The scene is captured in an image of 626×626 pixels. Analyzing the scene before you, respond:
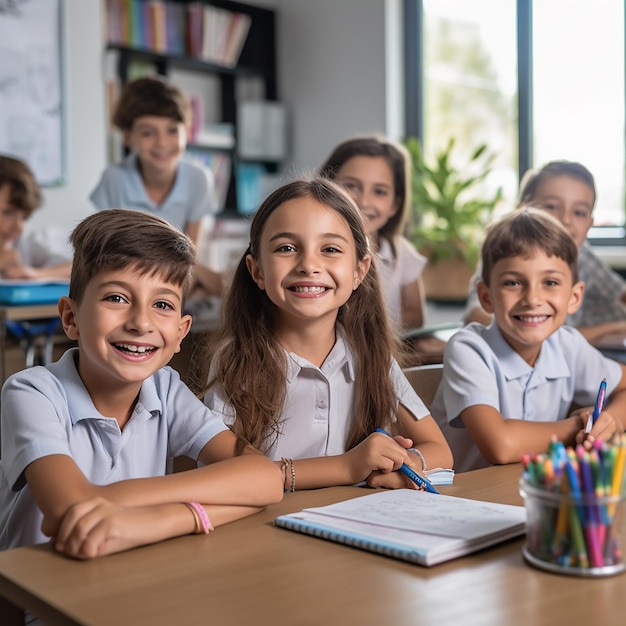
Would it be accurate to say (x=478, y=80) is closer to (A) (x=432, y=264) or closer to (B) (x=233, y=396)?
(A) (x=432, y=264)

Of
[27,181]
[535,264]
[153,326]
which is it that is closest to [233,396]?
[153,326]

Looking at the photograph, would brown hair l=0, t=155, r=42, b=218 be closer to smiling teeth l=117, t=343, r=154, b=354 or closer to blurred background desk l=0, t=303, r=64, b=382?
blurred background desk l=0, t=303, r=64, b=382

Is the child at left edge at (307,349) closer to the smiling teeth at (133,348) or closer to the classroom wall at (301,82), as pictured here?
the smiling teeth at (133,348)

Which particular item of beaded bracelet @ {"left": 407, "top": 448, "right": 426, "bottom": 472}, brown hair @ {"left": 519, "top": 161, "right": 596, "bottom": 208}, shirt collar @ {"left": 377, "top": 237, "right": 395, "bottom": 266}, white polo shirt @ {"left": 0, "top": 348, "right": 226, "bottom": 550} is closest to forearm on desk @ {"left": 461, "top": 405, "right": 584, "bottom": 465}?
beaded bracelet @ {"left": 407, "top": 448, "right": 426, "bottom": 472}

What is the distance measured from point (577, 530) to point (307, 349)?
884mm

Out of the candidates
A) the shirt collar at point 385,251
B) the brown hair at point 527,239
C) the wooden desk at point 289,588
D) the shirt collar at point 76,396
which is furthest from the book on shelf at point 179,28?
the wooden desk at point 289,588

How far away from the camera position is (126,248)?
1.32 meters

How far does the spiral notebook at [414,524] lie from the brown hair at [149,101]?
109 inches


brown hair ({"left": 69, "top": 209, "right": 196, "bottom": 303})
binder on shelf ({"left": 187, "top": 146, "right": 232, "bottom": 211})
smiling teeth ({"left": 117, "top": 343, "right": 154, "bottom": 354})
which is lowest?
smiling teeth ({"left": 117, "top": 343, "right": 154, "bottom": 354})

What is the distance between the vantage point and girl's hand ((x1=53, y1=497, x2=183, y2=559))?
934mm

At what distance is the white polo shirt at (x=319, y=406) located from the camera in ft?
5.32

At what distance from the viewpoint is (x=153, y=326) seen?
1.32 metres

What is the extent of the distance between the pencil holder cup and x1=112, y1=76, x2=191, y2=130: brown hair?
3.01 meters

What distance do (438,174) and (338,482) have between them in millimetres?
3654
